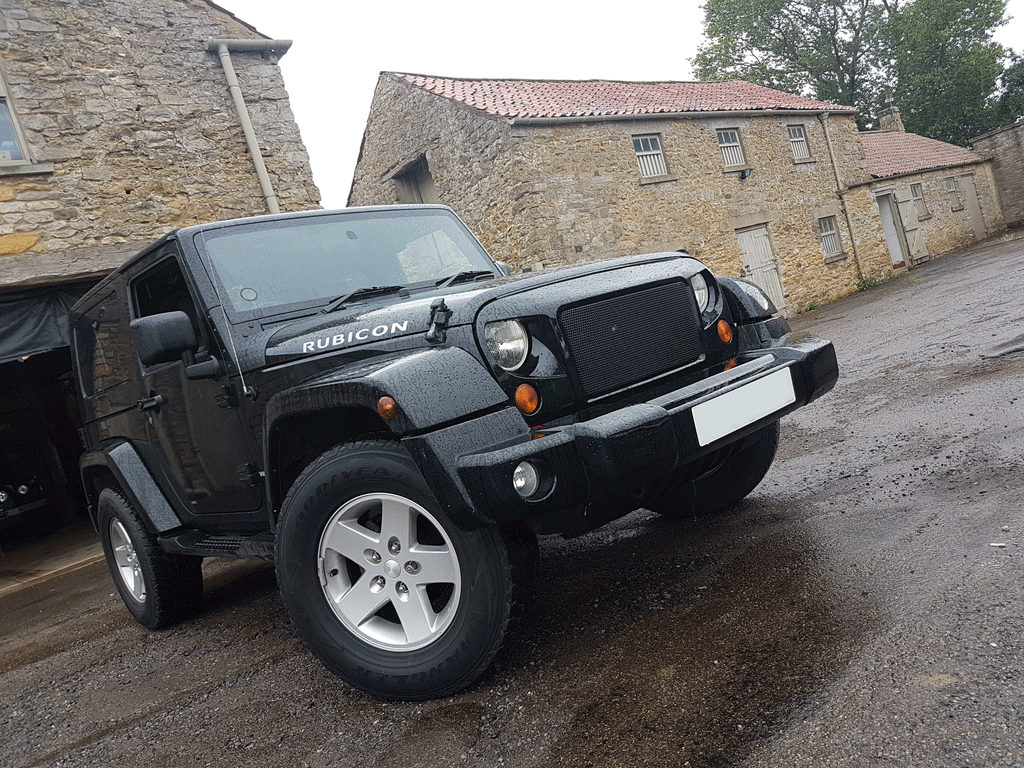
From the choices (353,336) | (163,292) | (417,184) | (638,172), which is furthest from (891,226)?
(353,336)

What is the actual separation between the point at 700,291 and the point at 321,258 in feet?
5.67

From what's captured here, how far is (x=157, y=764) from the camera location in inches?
106

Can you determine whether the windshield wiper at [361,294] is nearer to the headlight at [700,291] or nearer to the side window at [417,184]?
the headlight at [700,291]

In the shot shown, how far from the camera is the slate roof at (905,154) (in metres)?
26.7

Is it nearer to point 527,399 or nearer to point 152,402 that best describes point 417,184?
point 152,402

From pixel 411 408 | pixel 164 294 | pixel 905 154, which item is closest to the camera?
pixel 411 408

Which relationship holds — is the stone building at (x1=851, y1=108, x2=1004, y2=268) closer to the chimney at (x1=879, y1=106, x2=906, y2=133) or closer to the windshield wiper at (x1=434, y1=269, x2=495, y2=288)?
the chimney at (x1=879, y1=106, x2=906, y2=133)

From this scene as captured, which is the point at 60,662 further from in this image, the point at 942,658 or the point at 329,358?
the point at 942,658

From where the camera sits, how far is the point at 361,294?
3.41 metres

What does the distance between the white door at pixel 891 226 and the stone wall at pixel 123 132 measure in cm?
2222

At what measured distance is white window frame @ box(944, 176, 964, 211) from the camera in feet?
95.2

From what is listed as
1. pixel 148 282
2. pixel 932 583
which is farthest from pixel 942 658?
pixel 148 282

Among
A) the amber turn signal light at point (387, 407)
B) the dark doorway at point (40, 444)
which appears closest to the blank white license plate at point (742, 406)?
the amber turn signal light at point (387, 407)

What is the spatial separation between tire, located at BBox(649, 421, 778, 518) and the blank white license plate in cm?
108
